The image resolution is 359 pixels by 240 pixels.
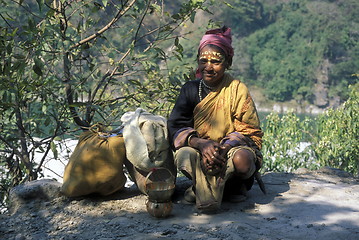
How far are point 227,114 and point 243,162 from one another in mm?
420

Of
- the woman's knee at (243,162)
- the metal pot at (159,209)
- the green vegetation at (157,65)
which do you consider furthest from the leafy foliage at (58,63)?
the woman's knee at (243,162)

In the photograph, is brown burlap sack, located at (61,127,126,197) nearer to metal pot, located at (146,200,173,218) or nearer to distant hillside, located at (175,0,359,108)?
metal pot, located at (146,200,173,218)

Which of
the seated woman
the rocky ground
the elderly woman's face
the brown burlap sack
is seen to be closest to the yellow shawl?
the seated woman

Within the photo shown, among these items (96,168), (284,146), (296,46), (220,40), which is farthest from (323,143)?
(296,46)

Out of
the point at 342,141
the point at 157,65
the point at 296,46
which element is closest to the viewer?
the point at 157,65

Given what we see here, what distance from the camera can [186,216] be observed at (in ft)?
11.1

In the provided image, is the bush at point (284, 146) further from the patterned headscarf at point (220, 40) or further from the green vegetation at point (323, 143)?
the patterned headscarf at point (220, 40)

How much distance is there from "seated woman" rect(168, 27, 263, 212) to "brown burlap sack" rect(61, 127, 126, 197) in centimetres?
44

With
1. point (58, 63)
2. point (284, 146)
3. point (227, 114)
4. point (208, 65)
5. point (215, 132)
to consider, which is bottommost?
point (284, 146)

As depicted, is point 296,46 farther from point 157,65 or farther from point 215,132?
point 215,132

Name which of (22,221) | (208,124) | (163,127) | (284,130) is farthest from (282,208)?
(284,130)

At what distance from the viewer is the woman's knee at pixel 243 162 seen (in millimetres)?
3363

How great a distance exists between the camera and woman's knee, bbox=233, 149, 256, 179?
336 centimetres

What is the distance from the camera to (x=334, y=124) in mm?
7281
